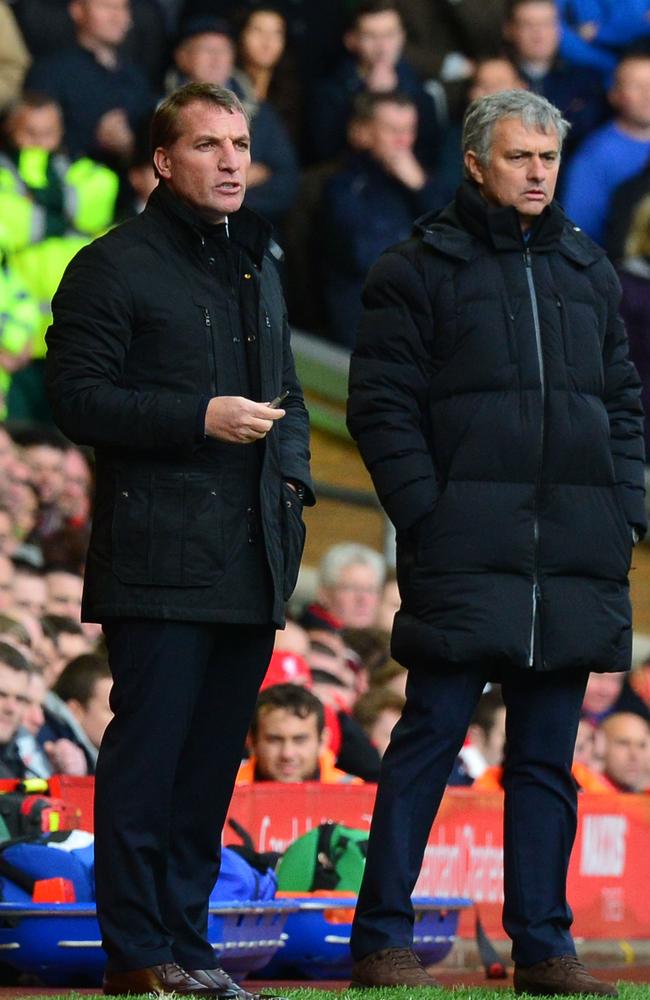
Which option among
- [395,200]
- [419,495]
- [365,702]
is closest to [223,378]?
[419,495]

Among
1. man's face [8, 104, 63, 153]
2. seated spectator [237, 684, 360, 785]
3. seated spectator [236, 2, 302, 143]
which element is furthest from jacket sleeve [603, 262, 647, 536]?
seated spectator [236, 2, 302, 143]

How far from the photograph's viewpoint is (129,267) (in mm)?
5367

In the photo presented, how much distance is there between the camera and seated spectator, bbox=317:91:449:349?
12.1 metres

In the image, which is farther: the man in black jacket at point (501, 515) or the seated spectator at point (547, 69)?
the seated spectator at point (547, 69)

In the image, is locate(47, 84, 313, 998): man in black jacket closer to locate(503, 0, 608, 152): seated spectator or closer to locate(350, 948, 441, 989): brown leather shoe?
locate(350, 948, 441, 989): brown leather shoe

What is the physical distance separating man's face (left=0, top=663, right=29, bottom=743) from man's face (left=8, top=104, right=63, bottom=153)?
4255 millimetres

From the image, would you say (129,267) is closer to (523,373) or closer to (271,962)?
(523,373)

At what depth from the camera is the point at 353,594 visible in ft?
35.9

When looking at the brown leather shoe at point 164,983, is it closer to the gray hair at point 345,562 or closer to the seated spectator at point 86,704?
the seated spectator at point 86,704

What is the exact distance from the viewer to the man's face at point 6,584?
30.8 ft

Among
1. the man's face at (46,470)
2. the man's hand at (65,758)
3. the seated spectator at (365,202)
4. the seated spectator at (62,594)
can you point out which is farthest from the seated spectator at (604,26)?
the man's hand at (65,758)

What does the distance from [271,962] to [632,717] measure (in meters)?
3.74

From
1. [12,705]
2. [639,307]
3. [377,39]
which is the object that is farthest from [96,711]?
[377,39]

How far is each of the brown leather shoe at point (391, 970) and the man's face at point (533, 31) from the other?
852 cm
